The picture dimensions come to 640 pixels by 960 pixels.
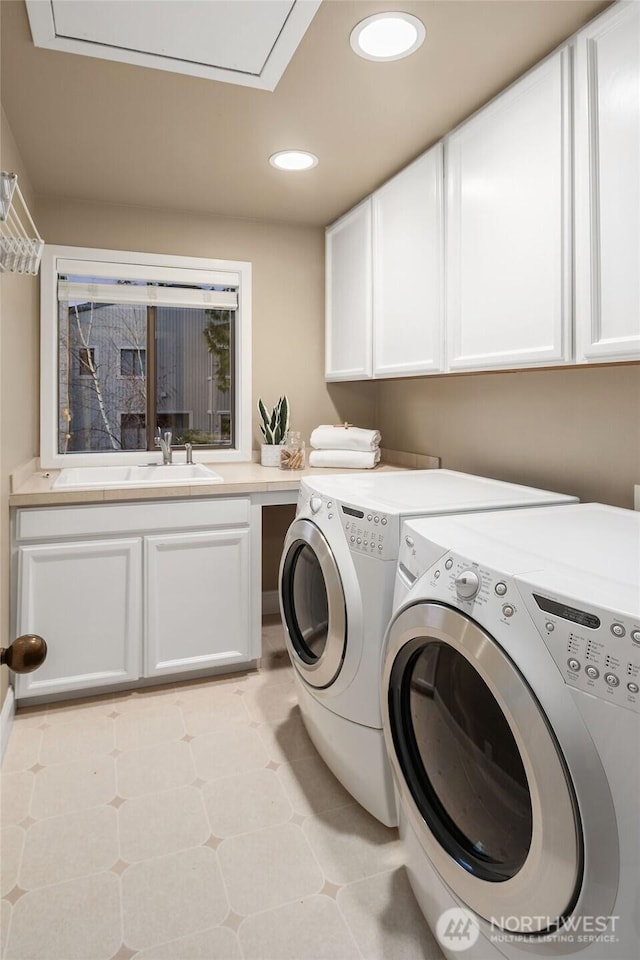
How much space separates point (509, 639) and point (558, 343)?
1015 millimetres

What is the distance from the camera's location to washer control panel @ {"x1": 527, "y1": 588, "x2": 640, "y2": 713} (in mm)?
822

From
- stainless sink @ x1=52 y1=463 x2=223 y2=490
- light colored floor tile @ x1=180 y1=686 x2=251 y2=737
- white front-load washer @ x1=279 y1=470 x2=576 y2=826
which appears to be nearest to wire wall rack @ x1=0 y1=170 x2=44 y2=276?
white front-load washer @ x1=279 y1=470 x2=576 y2=826

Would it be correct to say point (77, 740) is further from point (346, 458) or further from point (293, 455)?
point (346, 458)

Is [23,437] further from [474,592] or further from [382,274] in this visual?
[474,592]

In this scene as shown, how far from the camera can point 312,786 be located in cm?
190

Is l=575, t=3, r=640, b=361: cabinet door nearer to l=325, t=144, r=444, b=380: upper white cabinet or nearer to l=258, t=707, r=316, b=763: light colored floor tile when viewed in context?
l=325, t=144, r=444, b=380: upper white cabinet

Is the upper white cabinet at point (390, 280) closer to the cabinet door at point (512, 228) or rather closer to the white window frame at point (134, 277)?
the cabinet door at point (512, 228)

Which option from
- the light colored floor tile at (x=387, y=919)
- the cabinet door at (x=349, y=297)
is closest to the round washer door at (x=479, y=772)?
the light colored floor tile at (x=387, y=919)

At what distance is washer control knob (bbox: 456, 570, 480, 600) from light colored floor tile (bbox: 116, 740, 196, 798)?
1.31m

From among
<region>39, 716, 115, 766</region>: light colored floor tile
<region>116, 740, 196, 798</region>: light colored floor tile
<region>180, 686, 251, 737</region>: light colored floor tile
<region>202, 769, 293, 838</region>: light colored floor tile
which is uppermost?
<region>180, 686, 251, 737</region>: light colored floor tile

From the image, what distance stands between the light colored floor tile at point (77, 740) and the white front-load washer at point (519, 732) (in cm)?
121

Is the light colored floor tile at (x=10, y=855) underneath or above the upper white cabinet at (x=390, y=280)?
underneath

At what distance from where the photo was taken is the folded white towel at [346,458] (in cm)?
303

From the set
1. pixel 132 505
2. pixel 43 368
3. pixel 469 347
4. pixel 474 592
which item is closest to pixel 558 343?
pixel 469 347
